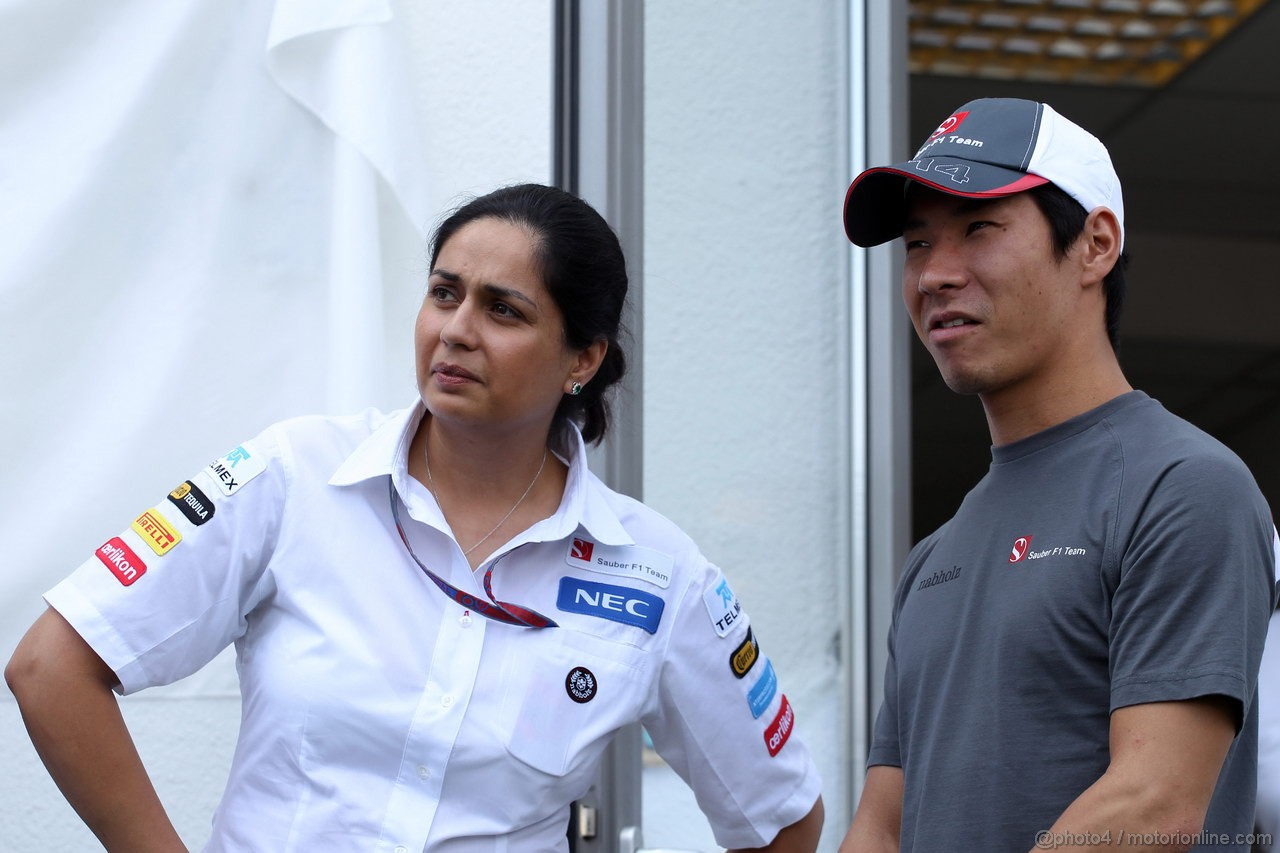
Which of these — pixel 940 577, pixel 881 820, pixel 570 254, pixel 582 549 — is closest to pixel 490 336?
pixel 570 254

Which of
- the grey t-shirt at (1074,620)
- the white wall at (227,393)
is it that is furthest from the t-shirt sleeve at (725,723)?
the white wall at (227,393)

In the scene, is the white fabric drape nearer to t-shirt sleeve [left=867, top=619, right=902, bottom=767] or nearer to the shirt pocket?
the shirt pocket

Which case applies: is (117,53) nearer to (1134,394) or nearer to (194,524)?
(194,524)

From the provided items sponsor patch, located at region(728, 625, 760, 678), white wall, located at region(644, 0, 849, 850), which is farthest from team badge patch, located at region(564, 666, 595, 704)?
white wall, located at region(644, 0, 849, 850)

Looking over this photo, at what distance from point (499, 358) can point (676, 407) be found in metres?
0.82

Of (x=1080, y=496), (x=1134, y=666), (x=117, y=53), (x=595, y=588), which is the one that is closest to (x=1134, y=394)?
(x=1080, y=496)

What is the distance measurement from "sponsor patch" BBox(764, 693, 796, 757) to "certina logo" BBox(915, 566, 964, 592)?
40 cm

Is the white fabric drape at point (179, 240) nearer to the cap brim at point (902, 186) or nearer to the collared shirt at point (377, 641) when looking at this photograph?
the collared shirt at point (377, 641)

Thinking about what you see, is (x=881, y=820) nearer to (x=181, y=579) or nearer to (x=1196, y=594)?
(x=1196, y=594)

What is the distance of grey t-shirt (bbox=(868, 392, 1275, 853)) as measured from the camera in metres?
1.24

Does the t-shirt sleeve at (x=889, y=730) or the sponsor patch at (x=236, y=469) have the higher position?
the sponsor patch at (x=236, y=469)

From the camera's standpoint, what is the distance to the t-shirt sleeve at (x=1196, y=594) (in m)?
1.22

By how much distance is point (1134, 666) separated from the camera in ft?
4.09

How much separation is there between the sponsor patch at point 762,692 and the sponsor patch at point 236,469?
0.68m
